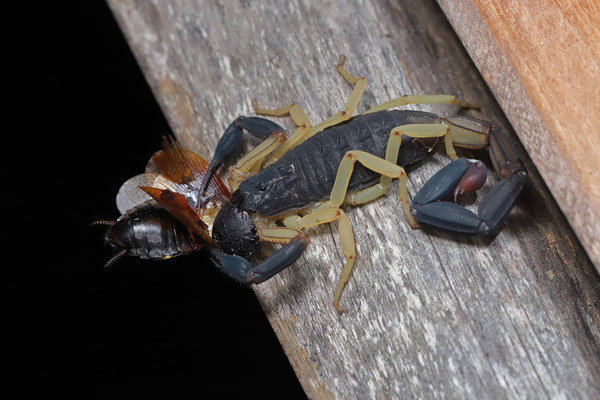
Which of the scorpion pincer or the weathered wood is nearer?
the weathered wood

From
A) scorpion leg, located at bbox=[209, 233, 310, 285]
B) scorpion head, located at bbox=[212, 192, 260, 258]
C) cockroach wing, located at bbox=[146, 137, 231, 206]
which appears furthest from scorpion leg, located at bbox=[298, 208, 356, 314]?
cockroach wing, located at bbox=[146, 137, 231, 206]

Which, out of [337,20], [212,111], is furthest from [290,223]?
[337,20]

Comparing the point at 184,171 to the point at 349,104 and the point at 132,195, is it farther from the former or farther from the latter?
the point at 349,104

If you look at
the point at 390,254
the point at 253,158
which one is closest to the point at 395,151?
the point at 390,254

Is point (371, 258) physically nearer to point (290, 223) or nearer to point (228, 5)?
point (290, 223)

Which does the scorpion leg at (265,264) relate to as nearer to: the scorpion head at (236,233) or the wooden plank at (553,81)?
the scorpion head at (236,233)

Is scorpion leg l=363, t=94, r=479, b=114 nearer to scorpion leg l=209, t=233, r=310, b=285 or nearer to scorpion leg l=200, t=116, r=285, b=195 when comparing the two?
scorpion leg l=200, t=116, r=285, b=195
